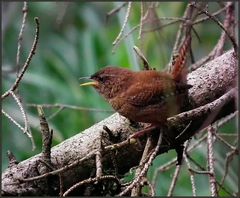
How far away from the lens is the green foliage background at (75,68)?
3.83 m

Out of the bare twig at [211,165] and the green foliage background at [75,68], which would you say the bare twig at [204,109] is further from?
the green foliage background at [75,68]

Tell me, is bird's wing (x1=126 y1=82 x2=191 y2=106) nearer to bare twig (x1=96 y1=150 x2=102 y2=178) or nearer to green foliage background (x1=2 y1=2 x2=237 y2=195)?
bare twig (x1=96 y1=150 x2=102 y2=178)

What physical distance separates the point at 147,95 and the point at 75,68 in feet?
9.30

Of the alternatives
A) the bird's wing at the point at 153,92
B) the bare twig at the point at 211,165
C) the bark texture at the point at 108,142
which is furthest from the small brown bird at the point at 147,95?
the bare twig at the point at 211,165

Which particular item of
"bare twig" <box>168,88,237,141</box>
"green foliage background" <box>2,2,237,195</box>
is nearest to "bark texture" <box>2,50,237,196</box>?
"bare twig" <box>168,88,237,141</box>

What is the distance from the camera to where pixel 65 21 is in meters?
6.32

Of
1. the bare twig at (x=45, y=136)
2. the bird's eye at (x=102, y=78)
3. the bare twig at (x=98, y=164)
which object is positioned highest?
the bird's eye at (x=102, y=78)

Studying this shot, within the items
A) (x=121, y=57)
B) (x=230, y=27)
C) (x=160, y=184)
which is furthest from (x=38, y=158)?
(x=121, y=57)

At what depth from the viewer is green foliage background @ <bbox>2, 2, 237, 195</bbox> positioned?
12.6 feet

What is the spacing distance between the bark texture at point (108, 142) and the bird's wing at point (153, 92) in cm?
14

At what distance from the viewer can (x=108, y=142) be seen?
2.19 m

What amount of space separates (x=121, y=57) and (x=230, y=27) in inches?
57.7

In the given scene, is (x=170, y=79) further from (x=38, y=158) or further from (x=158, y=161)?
(x=158, y=161)

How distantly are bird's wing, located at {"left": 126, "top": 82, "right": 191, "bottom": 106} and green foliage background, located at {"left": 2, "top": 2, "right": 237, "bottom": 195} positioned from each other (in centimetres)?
73
